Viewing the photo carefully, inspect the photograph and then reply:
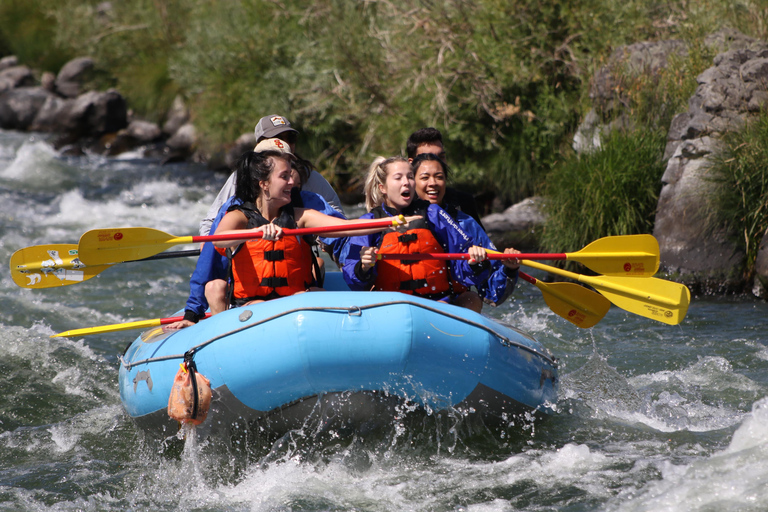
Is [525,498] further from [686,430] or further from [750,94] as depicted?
[750,94]

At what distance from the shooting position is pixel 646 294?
140 inches

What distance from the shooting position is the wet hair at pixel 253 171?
11.1 feet

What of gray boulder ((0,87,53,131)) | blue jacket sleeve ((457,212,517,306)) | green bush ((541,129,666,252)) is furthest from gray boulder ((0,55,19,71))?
blue jacket sleeve ((457,212,517,306))

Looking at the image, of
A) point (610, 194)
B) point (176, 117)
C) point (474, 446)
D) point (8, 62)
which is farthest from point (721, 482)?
point (8, 62)

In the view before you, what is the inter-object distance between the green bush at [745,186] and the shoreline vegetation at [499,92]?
0.01m

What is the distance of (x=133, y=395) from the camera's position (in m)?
3.46

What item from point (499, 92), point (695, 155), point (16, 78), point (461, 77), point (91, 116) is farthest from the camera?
point (16, 78)

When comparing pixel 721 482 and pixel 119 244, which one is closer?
pixel 721 482

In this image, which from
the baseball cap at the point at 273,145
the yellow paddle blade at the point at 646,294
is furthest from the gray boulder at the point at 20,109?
the yellow paddle blade at the point at 646,294

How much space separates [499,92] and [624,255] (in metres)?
4.39

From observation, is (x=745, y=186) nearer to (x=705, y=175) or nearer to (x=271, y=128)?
(x=705, y=175)

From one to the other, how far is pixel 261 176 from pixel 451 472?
1506mm

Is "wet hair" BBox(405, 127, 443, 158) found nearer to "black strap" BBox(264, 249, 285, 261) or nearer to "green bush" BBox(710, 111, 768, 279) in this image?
"black strap" BBox(264, 249, 285, 261)

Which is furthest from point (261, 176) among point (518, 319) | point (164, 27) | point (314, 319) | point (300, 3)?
point (164, 27)
